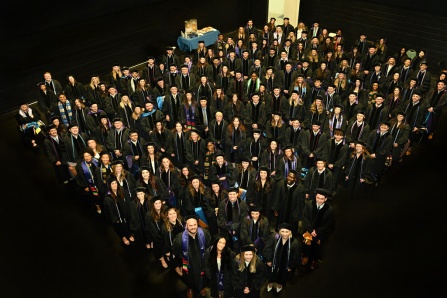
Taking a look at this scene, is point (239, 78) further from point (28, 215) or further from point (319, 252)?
point (28, 215)

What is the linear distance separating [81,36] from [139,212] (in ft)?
25.2

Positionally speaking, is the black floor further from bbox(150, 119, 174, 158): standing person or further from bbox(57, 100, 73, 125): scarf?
bbox(150, 119, 174, 158): standing person

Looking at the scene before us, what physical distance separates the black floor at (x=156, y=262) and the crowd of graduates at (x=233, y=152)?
0.96ft

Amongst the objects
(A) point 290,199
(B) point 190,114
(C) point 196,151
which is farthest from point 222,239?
(B) point 190,114

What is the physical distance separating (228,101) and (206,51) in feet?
10.1

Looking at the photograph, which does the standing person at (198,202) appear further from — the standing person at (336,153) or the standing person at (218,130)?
the standing person at (336,153)

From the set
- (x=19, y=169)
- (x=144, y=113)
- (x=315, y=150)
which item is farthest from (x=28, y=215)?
(x=315, y=150)

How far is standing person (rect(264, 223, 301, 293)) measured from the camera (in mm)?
4566

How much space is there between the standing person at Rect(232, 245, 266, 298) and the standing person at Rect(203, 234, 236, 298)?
0.09 metres

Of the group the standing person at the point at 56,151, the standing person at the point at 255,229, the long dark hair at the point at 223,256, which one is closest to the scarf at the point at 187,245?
the long dark hair at the point at 223,256

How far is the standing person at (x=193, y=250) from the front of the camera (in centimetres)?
465

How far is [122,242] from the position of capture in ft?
19.7

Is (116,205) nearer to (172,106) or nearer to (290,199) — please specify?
(290,199)

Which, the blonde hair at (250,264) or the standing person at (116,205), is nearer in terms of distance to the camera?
the blonde hair at (250,264)
